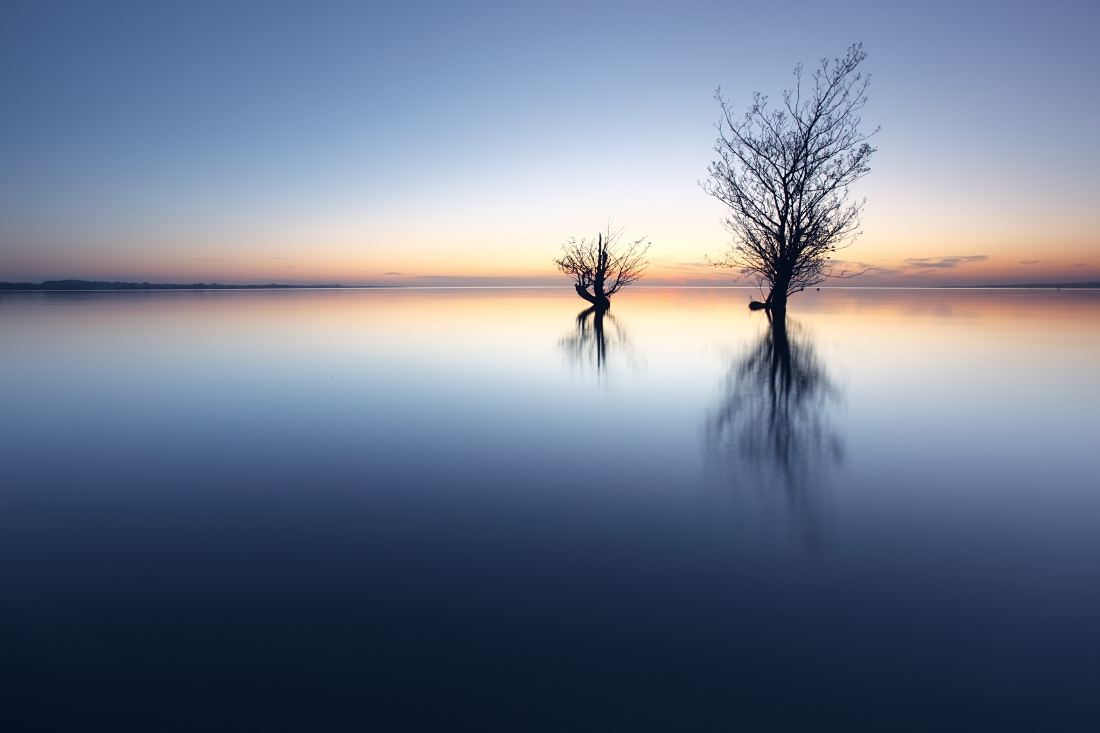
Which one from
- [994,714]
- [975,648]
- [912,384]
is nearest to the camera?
[994,714]

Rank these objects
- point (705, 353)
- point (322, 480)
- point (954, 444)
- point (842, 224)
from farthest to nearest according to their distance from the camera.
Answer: point (842, 224), point (705, 353), point (954, 444), point (322, 480)

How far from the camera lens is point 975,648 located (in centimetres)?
219

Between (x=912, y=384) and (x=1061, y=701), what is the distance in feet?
23.0

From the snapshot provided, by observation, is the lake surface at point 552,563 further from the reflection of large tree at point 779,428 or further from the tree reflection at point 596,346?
the tree reflection at point 596,346

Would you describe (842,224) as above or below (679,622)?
above

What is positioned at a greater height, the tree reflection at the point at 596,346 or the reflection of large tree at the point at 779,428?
the tree reflection at the point at 596,346

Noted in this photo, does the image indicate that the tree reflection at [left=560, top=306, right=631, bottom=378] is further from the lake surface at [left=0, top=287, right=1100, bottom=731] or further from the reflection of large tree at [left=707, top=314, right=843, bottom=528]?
the lake surface at [left=0, top=287, right=1100, bottom=731]

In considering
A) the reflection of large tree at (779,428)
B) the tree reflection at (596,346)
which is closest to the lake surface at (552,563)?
the reflection of large tree at (779,428)

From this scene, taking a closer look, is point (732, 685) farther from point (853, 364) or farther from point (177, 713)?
point (853, 364)

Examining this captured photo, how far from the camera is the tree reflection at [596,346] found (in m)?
10.2

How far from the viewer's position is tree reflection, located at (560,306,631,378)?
1023cm

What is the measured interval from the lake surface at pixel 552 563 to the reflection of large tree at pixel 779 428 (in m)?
0.05

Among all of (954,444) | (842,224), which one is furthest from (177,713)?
(842,224)

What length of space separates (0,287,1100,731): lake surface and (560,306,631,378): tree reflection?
127 inches
